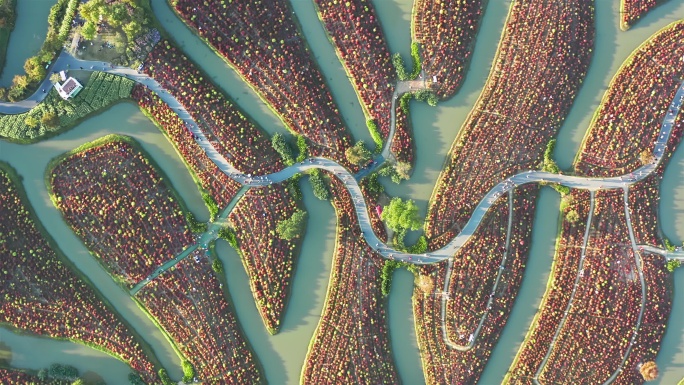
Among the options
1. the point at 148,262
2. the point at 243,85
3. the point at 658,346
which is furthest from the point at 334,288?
the point at 658,346

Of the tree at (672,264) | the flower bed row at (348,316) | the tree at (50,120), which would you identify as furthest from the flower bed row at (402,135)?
the tree at (50,120)

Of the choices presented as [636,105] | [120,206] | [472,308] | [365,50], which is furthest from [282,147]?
[636,105]

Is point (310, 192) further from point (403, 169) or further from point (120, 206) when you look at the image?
point (120, 206)

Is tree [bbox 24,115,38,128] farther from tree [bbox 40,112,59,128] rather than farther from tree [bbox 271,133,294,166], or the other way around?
tree [bbox 271,133,294,166]

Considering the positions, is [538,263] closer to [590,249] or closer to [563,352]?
[590,249]

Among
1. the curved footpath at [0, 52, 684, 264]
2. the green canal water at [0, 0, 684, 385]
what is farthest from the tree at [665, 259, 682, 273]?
the curved footpath at [0, 52, 684, 264]
